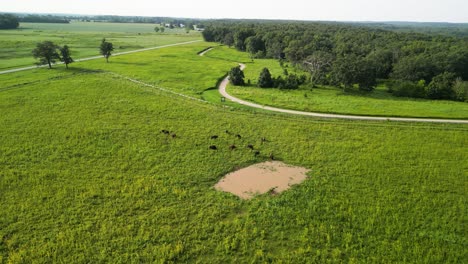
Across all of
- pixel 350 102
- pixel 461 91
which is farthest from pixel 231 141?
pixel 461 91

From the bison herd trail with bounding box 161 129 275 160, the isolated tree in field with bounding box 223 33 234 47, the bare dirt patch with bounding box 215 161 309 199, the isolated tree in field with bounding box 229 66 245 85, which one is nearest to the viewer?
the bare dirt patch with bounding box 215 161 309 199

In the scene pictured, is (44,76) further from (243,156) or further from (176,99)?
(243,156)

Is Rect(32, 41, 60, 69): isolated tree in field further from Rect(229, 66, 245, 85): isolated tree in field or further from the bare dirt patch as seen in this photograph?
the bare dirt patch

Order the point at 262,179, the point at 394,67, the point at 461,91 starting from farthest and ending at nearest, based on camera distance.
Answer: the point at 394,67, the point at 461,91, the point at 262,179

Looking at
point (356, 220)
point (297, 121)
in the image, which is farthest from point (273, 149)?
point (356, 220)

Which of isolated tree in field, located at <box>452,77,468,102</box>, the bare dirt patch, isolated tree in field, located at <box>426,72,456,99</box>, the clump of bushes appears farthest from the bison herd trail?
isolated tree in field, located at <box>452,77,468,102</box>

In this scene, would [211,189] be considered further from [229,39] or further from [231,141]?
[229,39]

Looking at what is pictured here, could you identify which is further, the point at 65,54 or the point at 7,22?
the point at 7,22
